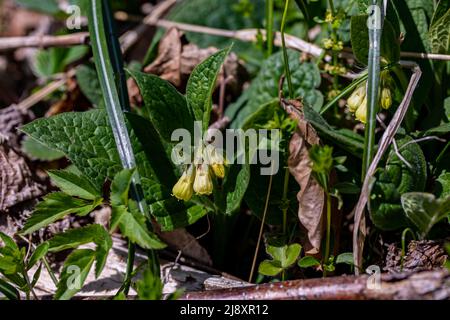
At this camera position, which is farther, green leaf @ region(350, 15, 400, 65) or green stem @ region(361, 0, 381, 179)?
green leaf @ region(350, 15, 400, 65)

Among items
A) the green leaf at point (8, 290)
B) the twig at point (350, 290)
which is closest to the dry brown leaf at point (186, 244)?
the twig at point (350, 290)

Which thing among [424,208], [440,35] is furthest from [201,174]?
[440,35]

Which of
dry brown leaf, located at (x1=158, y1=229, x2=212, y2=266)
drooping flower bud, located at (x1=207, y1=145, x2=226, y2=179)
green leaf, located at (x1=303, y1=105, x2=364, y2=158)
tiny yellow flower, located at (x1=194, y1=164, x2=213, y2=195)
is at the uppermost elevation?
green leaf, located at (x1=303, y1=105, x2=364, y2=158)

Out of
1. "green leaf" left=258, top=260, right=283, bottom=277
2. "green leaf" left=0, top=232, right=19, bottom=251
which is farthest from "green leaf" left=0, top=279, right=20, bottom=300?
"green leaf" left=258, top=260, right=283, bottom=277

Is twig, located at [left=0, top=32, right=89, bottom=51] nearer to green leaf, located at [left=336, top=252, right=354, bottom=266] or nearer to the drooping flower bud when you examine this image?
the drooping flower bud

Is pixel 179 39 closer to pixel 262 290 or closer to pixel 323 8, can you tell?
pixel 323 8

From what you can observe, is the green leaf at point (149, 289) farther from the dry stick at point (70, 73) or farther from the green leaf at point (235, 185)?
the dry stick at point (70, 73)
